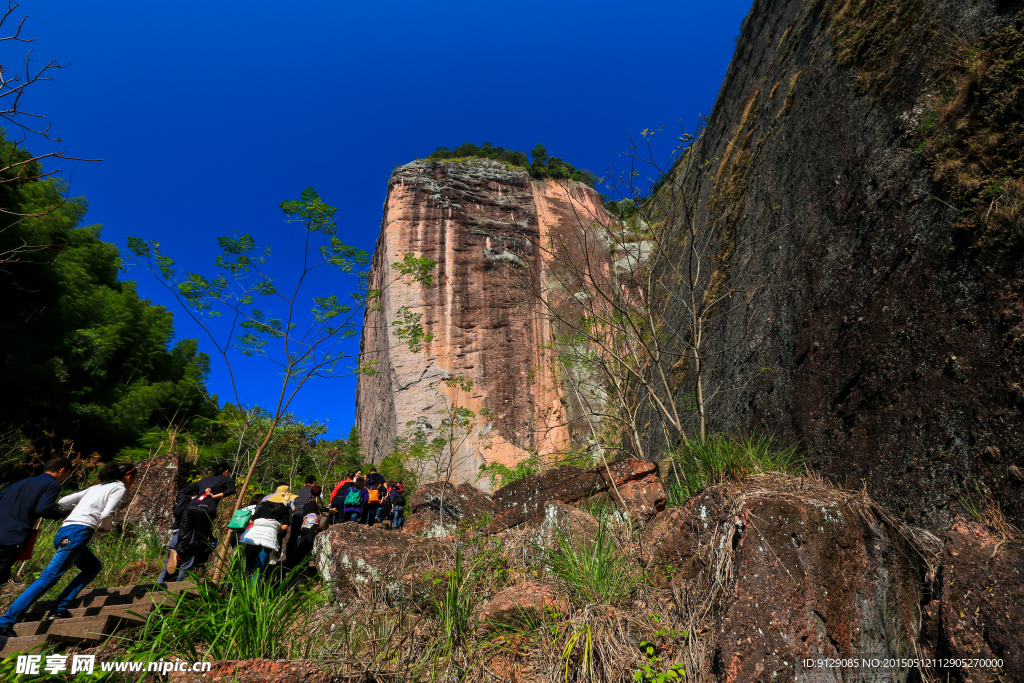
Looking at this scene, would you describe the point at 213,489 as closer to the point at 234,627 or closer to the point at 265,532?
the point at 265,532

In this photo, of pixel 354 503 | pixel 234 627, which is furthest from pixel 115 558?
pixel 234 627

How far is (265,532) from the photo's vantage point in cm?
467

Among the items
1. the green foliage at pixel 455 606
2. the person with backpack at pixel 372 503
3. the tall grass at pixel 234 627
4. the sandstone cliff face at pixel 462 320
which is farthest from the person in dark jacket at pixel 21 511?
the sandstone cliff face at pixel 462 320

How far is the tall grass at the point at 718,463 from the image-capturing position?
375cm

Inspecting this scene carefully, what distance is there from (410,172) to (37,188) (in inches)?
541

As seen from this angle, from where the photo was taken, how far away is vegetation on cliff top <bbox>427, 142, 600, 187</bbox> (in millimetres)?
26219

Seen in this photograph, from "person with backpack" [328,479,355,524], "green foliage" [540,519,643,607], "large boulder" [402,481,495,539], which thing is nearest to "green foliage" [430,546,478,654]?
"green foliage" [540,519,643,607]

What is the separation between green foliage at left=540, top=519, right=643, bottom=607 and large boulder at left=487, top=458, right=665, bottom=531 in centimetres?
155

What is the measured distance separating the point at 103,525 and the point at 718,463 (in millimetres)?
5551

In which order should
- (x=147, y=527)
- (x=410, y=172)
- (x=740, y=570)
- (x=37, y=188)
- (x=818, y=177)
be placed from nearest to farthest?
(x=740, y=570) → (x=818, y=177) → (x=147, y=527) → (x=37, y=188) → (x=410, y=172)

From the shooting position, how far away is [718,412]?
705cm

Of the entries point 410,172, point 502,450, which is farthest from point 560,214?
point 502,450

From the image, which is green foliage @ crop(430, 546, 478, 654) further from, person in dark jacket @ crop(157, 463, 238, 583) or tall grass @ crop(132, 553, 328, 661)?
person in dark jacket @ crop(157, 463, 238, 583)

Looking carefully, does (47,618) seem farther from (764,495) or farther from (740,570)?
(764,495)
